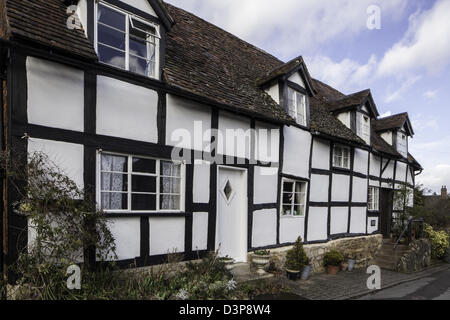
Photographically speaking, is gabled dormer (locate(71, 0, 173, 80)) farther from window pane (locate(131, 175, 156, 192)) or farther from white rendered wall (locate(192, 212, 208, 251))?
white rendered wall (locate(192, 212, 208, 251))

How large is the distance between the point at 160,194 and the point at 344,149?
7638 mm

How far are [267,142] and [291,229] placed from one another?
2.82 meters

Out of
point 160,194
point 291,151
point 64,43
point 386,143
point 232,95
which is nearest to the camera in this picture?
point 64,43

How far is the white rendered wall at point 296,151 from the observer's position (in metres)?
8.47

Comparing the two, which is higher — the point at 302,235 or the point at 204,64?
the point at 204,64

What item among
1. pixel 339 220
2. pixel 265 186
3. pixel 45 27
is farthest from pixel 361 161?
pixel 45 27

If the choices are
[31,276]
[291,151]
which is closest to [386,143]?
[291,151]

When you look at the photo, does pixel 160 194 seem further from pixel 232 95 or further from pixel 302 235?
pixel 302 235

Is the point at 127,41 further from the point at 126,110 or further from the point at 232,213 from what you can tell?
the point at 232,213

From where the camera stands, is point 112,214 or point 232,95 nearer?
point 112,214

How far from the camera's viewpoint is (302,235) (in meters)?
8.93

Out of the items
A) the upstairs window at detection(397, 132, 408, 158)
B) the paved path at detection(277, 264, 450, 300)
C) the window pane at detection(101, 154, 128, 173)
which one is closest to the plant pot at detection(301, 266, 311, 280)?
the paved path at detection(277, 264, 450, 300)

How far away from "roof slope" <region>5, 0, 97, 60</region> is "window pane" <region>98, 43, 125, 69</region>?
320 millimetres

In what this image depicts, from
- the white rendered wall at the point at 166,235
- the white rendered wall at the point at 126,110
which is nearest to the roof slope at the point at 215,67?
the white rendered wall at the point at 126,110
